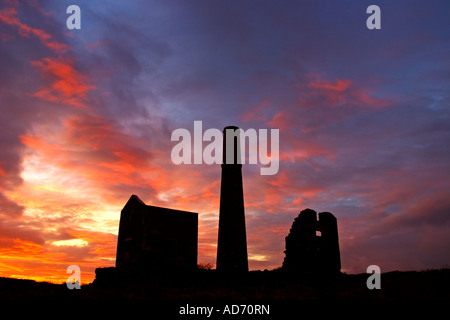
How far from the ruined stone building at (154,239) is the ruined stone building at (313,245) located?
587 centimetres

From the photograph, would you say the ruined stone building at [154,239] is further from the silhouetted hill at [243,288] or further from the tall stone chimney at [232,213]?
the tall stone chimney at [232,213]

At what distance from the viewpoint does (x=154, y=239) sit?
811 inches

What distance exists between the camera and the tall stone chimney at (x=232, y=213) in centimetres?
2521

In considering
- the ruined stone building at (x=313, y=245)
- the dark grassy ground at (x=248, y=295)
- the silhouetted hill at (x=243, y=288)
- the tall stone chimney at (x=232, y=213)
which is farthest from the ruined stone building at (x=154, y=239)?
the ruined stone building at (x=313, y=245)

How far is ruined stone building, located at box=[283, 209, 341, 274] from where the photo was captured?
2152 cm

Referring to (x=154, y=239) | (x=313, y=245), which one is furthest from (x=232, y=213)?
(x=154, y=239)

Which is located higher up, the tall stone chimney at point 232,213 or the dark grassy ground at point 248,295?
the tall stone chimney at point 232,213

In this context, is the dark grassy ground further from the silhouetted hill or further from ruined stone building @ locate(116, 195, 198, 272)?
ruined stone building @ locate(116, 195, 198, 272)

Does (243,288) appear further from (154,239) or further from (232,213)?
(232,213)

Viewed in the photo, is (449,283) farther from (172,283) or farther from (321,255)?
(172,283)

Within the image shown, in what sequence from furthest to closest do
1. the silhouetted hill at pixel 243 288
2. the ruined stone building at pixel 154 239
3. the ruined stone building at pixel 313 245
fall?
1. the ruined stone building at pixel 313 245
2. the ruined stone building at pixel 154 239
3. the silhouetted hill at pixel 243 288

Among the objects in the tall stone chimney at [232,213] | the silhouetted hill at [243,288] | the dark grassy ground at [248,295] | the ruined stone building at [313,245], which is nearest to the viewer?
the dark grassy ground at [248,295]
